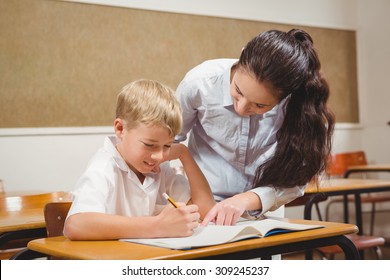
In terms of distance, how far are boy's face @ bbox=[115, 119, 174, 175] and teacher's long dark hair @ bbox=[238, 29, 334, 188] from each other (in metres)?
0.31

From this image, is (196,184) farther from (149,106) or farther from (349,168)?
(349,168)

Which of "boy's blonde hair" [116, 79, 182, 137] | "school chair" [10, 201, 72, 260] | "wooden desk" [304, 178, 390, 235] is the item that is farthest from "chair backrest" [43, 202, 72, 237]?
"wooden desk" [304, 178, 390, 235]

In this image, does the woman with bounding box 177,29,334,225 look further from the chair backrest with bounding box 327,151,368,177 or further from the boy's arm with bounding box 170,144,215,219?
the chair backrest with bounding box 327,151,368,177

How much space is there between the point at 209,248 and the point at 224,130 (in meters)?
0.70

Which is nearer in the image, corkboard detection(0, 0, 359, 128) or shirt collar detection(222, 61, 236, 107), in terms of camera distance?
shirt collar detection(222, 61, 236, 107)

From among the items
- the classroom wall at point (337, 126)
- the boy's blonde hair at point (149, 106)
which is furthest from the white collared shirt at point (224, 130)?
the classroom wall at point (337, 126)

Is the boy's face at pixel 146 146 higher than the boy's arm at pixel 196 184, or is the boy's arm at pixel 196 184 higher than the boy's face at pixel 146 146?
the boy's face at pixel 146 146

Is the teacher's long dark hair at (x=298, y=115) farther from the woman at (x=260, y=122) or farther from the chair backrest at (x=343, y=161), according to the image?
the chair backrest at (x=343, y=161)

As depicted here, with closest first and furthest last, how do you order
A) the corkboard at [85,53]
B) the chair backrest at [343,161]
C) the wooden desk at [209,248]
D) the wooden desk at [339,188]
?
the wooden desk at [209,248] < the wooden desk at [339,188] < the corkboard at [85,53] < the chair backrest at [343,161]

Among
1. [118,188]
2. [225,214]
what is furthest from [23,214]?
[225,214]

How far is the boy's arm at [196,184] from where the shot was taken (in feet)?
5.43

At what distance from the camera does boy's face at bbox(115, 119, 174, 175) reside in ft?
4.74

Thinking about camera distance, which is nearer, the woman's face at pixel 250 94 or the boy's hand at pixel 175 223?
the boy's hand at pixel 175 223

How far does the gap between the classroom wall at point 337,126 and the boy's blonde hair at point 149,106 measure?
2316 mm
